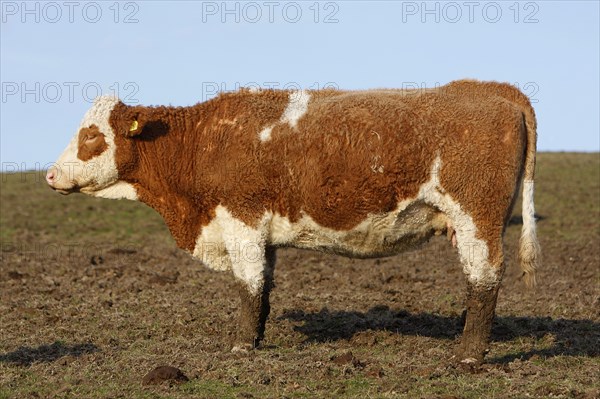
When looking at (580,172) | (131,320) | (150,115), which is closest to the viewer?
(150,115)

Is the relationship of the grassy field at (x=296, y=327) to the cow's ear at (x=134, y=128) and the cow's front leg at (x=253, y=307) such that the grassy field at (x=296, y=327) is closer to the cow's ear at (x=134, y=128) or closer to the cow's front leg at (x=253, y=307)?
the cow's front leg at (x=253, y=307)

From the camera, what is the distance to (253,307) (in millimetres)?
10555

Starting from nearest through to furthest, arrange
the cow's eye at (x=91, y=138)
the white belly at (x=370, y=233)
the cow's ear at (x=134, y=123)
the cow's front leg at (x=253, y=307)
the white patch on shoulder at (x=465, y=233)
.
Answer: the white patch on shoulder at (x=465, y=233)
the white belly at (x=370, y=233)
the cow's front leg at (x=253, y=307)
the cow's ear at (x=134, y=123)
the cow's eye at (x=91, y=138)

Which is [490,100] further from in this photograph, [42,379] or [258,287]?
[42,379]

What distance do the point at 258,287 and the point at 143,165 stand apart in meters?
2.04

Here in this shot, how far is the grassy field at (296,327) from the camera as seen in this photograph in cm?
903

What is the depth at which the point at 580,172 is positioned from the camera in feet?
124

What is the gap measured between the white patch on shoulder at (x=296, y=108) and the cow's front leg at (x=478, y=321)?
8.72 ft

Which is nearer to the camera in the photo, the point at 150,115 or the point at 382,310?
the point at 150,115

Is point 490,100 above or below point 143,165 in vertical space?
above

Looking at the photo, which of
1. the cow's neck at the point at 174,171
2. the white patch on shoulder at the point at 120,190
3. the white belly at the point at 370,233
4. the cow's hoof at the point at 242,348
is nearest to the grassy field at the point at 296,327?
the cow's hoof at the point at 242,348

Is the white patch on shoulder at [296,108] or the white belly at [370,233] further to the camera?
the white patch on shoulder at [296,108]

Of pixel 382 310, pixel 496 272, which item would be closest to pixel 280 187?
pixel 496 272

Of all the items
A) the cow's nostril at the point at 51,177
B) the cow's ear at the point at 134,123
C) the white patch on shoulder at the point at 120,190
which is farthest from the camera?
the white patch on shoulder at the point at 120,190
